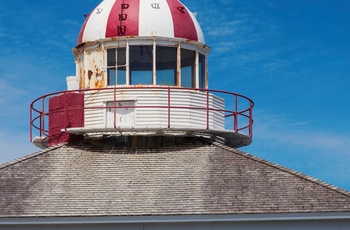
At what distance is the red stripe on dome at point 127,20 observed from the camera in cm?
3681

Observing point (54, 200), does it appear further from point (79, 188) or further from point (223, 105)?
point (223, 105)

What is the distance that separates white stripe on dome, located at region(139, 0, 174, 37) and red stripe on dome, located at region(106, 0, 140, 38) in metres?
0.18

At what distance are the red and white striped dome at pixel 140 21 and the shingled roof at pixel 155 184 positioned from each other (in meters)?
4.00

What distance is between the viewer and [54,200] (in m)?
32.2

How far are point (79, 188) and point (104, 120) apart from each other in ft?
12.0

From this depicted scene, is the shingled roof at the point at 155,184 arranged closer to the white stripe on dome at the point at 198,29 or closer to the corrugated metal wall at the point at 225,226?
the corrugated metal wall at the point at 225,226

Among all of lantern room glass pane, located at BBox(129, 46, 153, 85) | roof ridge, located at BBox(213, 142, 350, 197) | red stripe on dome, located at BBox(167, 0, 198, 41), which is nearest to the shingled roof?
roof ridge, located at BBox(213, 142, 350, 197)

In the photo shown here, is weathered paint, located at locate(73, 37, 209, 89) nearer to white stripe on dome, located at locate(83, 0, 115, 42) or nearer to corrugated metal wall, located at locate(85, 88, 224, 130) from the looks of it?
white stripe on dome, located at locate(83, 0, 115, 42)

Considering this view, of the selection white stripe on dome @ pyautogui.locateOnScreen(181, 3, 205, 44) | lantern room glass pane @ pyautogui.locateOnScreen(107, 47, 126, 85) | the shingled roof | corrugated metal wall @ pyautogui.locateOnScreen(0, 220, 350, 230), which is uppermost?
white stripe on dome @ pyautogui.locateOnScreen(181, 3, 205, 44)

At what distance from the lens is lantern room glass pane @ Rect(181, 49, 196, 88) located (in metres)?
37.5

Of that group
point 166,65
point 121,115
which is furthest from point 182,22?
point 121,115

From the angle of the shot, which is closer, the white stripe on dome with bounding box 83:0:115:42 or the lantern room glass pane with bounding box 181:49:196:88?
the white stripe on dome with bounding box 83:0:115:42

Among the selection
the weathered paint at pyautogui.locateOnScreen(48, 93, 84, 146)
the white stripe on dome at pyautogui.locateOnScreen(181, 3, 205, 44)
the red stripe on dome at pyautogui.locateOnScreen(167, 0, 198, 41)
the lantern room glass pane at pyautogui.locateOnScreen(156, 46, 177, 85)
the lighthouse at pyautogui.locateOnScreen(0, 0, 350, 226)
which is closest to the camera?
the lighthouse at pyautogui.locateOnScreen(0, 0, 350, 226)

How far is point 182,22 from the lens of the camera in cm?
3750
